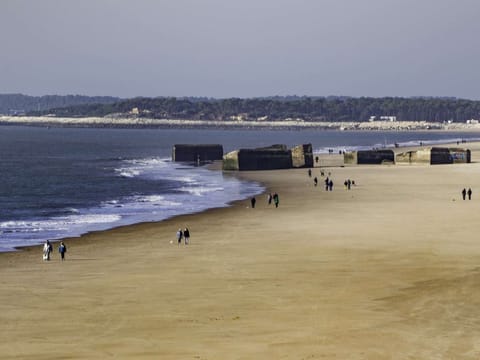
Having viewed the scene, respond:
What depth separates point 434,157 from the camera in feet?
294

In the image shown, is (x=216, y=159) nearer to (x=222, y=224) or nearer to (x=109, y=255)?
(x=222, y=224)

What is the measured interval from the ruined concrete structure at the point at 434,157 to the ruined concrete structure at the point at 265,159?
10.2m

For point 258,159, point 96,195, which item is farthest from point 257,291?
point 258,159

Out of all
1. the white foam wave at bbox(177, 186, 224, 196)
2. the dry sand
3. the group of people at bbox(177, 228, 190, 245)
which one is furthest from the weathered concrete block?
the group of people at bbox(177, 228, 190, 245)

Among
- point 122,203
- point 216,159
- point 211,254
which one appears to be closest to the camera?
point 211,254

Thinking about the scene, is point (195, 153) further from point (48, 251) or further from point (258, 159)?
point (48, 251)

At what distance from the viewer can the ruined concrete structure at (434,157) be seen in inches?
3533

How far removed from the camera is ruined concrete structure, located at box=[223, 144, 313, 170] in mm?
86250

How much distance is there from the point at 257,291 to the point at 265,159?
60635 mm

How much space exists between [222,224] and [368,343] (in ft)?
79.2

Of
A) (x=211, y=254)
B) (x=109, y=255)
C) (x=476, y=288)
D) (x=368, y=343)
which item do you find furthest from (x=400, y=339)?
(x=109, y=255)

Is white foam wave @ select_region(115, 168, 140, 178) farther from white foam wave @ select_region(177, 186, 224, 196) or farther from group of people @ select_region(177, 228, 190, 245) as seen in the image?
group of people @ select_region(177, 228, 190, 245)

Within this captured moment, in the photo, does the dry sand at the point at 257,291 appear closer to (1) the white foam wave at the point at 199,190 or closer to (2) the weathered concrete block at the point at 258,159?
(1) the white foam wave at the point at 199,190

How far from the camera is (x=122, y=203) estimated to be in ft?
187
